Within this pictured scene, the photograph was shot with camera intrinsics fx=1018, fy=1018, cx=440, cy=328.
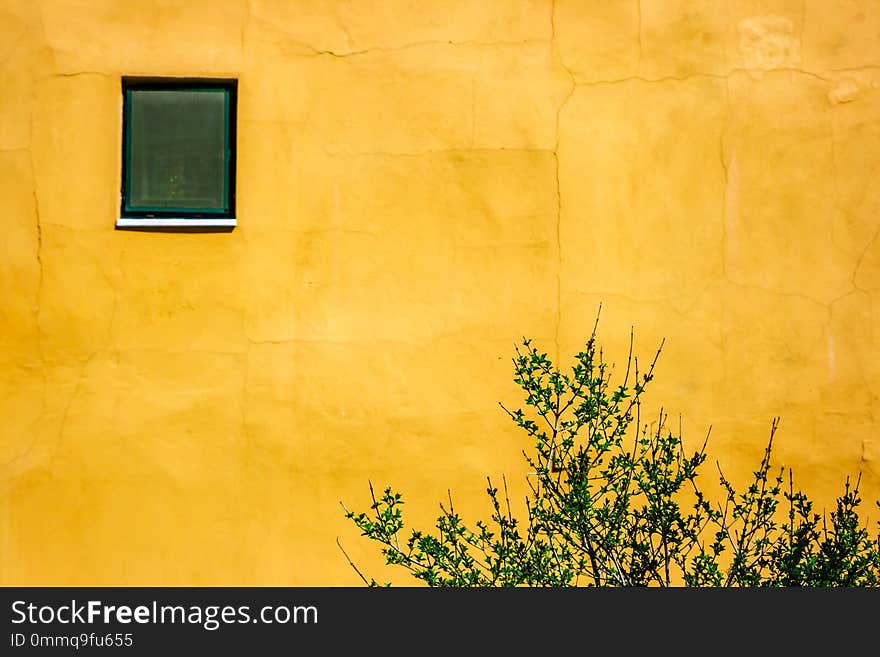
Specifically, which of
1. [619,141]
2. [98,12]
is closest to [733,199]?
[619,141]

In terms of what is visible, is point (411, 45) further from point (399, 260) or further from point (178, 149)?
point (178, 149)

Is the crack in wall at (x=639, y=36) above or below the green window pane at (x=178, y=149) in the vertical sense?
above

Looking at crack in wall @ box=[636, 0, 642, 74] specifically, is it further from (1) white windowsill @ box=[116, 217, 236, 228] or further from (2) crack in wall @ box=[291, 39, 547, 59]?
(1) white windowsill @ box=[116, 217, 236, 228]

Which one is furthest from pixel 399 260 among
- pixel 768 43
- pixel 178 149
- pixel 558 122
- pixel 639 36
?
pixel 768 43

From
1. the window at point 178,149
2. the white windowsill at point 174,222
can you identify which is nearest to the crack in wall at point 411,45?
the window at point 178,149

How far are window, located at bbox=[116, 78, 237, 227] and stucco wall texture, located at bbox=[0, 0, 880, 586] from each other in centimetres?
10

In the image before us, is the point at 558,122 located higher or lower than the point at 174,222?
higher

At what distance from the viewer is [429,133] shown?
223 inches

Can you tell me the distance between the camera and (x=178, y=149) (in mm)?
5715

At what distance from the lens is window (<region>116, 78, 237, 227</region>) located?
5.69 meters

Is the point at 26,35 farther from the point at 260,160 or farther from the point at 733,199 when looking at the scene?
the point at 733,199

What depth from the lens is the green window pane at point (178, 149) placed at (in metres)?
5.70

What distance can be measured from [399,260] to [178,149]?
1.39 metres

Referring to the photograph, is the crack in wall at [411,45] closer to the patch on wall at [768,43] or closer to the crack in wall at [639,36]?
the crack in wall at [639,36]
